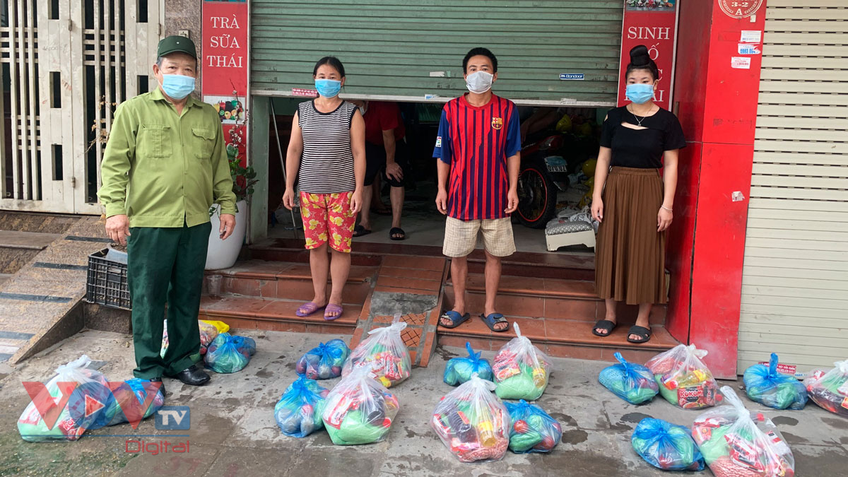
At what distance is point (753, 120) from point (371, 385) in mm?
3030

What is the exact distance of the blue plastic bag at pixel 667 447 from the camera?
336cm

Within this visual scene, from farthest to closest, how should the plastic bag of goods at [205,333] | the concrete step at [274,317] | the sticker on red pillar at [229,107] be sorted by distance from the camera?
the sticker on red pillar at [229,107] → the concrete step at [274,317] → the plastic bag of goods at [205,333]

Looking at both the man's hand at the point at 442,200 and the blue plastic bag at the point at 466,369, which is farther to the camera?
the man's hand at the point at 442,200

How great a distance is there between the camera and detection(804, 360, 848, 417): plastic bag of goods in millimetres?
4094

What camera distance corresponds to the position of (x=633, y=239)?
4.71 m

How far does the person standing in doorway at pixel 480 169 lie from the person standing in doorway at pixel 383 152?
1739 mm

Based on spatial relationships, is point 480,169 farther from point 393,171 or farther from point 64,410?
point 64,410

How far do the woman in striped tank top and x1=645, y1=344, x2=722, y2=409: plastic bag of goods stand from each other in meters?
2.33

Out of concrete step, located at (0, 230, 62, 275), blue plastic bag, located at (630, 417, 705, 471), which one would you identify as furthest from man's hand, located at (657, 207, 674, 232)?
concrete step, located at (0, 230, 62, 275)

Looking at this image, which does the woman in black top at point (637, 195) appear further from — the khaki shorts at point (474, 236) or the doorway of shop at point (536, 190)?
the doorway of shop at point (536, 190)

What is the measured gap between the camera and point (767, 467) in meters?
3.20

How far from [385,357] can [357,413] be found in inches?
30.0

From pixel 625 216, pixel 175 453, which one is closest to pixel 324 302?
pixel 175 453

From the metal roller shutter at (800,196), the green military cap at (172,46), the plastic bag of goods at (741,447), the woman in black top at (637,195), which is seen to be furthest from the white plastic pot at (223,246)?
the metal roller shutter at (800,196)
